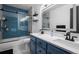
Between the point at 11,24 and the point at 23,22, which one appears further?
the point at 23,22

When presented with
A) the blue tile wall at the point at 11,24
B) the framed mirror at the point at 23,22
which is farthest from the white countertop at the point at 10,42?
the framed mirror at the point at 23,22

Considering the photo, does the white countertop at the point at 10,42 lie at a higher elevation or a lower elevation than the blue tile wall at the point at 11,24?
lower

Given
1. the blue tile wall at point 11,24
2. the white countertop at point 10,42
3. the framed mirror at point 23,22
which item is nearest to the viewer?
the white countertop at point 10,42

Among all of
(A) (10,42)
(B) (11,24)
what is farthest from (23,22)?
(A) (10,42)

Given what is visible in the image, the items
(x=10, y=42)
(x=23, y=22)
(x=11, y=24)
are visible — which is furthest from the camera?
(x=23, y=22)

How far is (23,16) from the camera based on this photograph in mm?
3836

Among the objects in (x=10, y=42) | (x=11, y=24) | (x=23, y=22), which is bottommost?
(x=10, y=42)

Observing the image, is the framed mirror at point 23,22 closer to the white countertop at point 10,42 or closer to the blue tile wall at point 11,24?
the blue tile wall at point 11,24

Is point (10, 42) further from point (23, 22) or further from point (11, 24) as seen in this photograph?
point (23, 22)

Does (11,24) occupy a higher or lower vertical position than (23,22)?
lower

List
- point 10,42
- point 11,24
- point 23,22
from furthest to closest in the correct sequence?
point 23,22 < point 11,24 < point 10,42

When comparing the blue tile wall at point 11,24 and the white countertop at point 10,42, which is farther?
the blue tile wall at point 11,24
